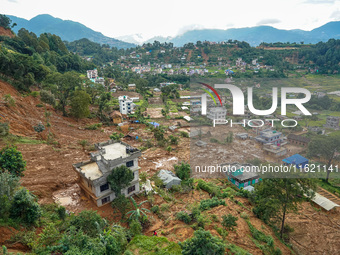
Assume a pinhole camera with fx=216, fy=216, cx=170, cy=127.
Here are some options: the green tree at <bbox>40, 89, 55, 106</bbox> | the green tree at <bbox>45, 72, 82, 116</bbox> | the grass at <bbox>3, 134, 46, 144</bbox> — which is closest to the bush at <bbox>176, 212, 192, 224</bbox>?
the grass at <bbox>3, 134, 46, 144</bbox>

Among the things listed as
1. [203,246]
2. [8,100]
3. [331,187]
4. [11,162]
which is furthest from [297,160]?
[8,100]

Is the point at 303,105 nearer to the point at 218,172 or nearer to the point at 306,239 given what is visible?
the point at 306,239

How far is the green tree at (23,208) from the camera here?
7941 millimetres

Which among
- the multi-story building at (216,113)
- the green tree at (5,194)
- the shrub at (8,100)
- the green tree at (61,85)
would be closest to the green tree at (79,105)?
the green tree at (61,85)

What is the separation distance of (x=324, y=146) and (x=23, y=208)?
40.5ft

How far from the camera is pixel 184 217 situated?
10492mm

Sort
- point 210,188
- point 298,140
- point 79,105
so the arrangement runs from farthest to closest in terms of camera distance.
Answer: point 79,105 → point 210,188 → point 298,140

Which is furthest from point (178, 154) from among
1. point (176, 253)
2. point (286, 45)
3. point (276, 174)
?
point (286, 45)

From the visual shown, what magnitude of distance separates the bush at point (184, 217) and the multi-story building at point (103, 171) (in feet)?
9.73

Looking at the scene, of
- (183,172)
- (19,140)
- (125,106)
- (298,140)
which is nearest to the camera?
(298,140)

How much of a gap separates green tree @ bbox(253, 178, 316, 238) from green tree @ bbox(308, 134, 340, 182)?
132cm

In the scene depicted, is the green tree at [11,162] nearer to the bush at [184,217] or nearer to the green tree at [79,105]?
the bush at [184,217]

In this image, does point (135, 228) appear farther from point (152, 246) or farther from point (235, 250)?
point (235, 250)

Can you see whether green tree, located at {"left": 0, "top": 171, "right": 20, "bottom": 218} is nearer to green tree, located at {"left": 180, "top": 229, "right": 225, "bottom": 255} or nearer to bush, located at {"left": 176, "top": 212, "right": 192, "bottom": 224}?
green tree, located at {"left": 180, "top": 229, "right": 225, "bottom": 255}
